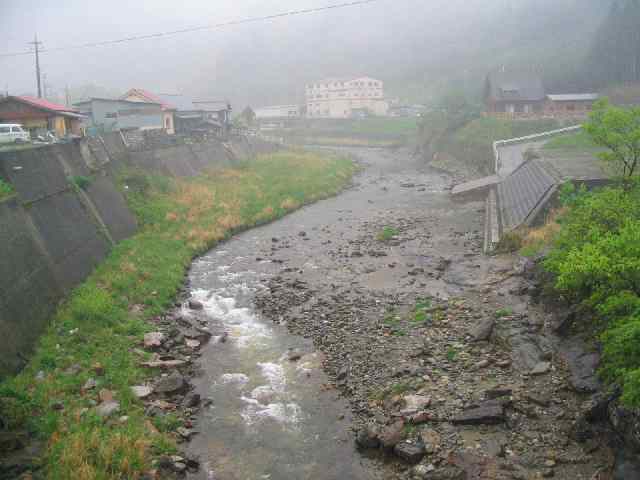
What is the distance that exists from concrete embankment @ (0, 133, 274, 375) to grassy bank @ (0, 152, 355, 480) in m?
0.54

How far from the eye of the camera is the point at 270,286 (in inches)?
799

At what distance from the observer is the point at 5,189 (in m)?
17.2

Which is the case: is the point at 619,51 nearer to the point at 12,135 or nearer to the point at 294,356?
the point at 12,135

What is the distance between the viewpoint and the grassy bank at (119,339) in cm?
1012

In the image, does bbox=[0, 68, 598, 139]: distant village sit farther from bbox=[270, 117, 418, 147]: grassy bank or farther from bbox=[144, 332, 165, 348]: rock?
bbox=[144, 332, 165, 348]: rock

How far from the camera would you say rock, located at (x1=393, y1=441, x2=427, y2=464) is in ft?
32.6

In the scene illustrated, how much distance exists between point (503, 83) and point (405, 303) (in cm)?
5217

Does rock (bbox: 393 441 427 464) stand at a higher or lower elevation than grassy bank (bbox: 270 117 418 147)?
lower

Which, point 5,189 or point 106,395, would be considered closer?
point 106,395

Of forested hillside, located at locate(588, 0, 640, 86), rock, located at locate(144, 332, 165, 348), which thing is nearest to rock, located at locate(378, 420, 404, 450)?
rock, located at locate(144, 332, 165, 348)

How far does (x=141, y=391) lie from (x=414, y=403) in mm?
6307

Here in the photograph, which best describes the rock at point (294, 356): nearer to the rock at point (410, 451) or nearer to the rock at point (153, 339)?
the rock at point (153, 339)

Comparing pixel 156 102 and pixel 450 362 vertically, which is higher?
pixel 156 102

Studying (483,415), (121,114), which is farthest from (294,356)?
(121,114)
